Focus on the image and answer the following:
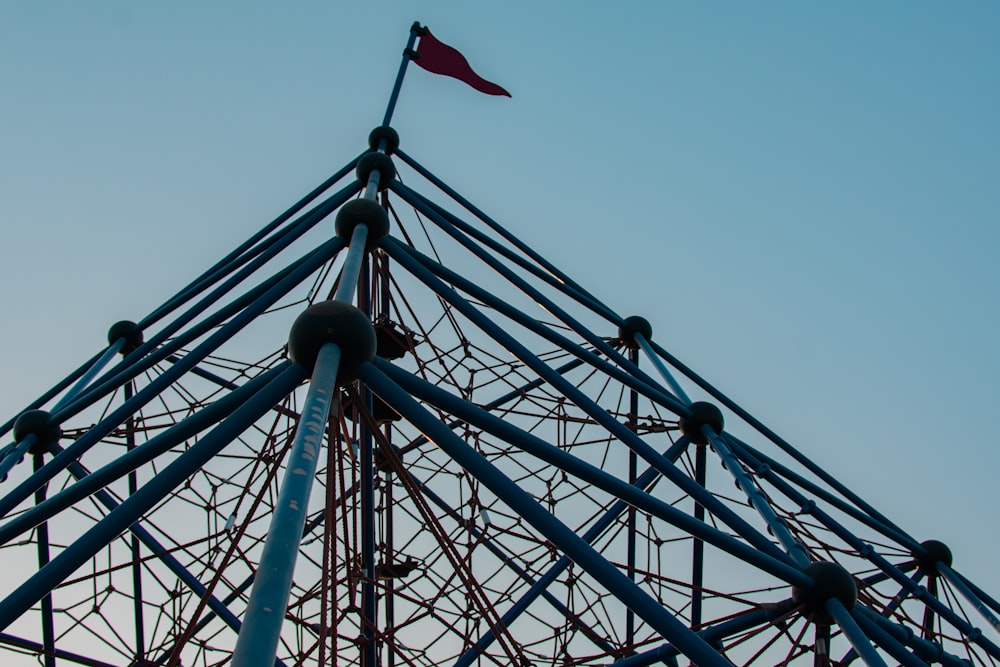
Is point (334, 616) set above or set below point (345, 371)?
below

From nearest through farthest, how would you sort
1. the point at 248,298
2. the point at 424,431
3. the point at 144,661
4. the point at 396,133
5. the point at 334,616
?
the point at 424,431, the point at 334,616, the point at 248,298, the point at 144,661, the point at 396,133

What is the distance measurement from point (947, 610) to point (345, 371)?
912cm

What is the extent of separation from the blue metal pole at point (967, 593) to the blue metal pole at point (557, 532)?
6884 millimetres

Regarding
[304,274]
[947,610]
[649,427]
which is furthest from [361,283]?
[947,610]

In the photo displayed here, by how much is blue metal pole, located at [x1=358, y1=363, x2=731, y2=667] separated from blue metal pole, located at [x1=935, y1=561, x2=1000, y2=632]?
271 inches

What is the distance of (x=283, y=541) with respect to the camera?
188 inches

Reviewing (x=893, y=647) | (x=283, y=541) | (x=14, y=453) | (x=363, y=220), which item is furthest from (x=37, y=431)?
(x=893, y=647)

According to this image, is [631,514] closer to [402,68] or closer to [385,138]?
[385,138]

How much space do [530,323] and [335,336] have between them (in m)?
5.26

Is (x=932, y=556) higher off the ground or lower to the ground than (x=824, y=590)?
higher

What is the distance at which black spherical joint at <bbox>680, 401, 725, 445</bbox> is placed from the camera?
39.4 ft

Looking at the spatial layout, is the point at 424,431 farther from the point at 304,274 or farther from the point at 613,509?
the point at 613,509

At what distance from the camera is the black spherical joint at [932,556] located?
12.5m

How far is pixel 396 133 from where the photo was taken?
15141 mm
